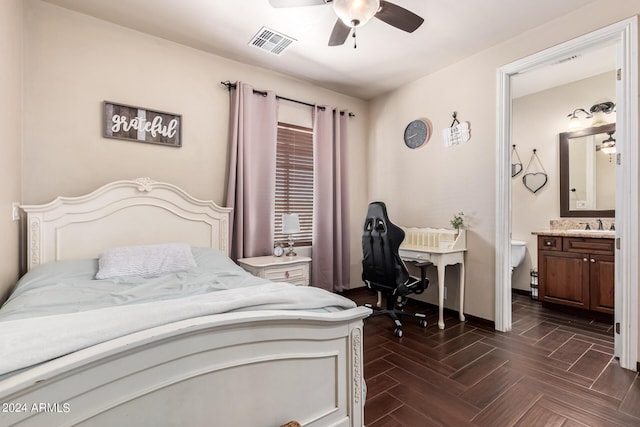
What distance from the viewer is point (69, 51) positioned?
2.37 m

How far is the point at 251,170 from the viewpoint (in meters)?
3.18

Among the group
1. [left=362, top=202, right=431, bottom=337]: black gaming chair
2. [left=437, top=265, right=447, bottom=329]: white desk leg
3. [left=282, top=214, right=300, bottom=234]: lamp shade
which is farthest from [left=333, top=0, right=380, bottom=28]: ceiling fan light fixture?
[left=437, top=265, right=447, bottom=329]: white desk leg

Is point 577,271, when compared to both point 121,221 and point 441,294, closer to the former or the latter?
point 441,294

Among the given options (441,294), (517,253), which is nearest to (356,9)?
(441,294)

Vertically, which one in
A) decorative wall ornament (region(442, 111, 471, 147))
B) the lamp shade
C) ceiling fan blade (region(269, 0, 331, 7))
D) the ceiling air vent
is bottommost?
the lamp shade

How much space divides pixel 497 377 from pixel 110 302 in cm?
242

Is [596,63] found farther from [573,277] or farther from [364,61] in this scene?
[364,61]

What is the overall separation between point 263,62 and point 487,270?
3.25 meters

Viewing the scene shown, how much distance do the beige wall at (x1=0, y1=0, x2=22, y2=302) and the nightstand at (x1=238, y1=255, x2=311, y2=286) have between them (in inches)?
63.9

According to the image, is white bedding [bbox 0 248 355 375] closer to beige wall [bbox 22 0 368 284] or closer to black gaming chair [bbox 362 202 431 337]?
beige wall [bbox 22 0 368 284]

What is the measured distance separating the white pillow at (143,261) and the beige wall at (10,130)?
49 cm

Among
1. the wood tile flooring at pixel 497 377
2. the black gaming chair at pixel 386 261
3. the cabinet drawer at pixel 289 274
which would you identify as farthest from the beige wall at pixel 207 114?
the cabinet drawer at pixel 289 274

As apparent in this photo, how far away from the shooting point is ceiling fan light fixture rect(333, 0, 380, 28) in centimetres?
171

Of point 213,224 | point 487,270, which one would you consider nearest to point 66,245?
point 213,224
